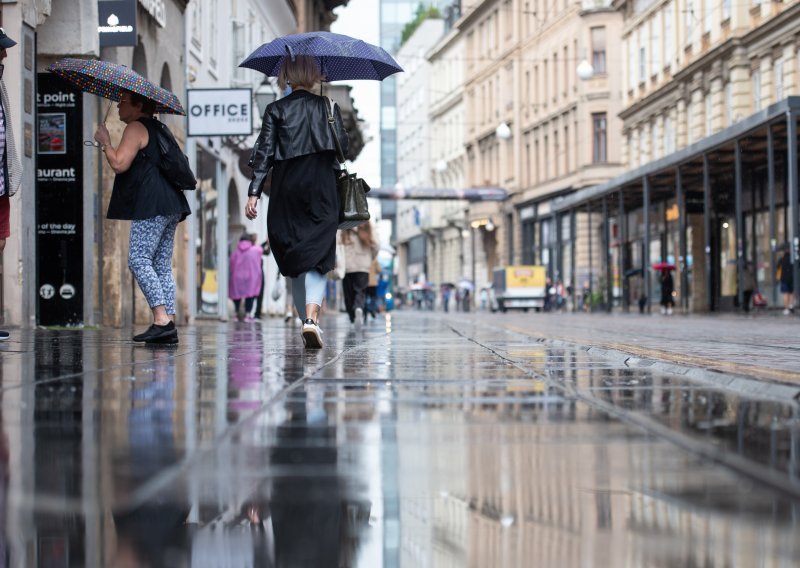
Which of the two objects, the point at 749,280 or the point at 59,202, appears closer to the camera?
the point at 59,202

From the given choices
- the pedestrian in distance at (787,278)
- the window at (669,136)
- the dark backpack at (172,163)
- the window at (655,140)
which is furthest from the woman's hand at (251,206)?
the window at (655,140)

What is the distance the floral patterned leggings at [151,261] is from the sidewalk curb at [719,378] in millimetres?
3254

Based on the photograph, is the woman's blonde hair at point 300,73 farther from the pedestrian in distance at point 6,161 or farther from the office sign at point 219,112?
the office sign at point 219,112

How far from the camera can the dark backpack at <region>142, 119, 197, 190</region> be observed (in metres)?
10.2

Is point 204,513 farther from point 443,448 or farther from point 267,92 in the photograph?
point 267,92

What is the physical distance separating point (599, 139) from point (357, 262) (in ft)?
150

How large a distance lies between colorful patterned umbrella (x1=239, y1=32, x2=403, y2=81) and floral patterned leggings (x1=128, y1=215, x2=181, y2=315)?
2033mm

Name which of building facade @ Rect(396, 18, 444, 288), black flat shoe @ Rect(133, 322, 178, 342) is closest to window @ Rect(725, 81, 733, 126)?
black flat shoe @ Rect(133, 322, 178, 342)

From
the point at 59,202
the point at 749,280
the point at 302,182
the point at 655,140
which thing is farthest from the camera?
the point at 655,140

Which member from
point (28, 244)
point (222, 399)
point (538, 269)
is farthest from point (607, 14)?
point (222, 399)

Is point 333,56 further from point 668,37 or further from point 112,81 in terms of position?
point 668,37

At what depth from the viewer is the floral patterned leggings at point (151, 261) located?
10.0 metres

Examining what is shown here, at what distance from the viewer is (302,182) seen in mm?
9969

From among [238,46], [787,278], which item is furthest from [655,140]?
[238,46]
